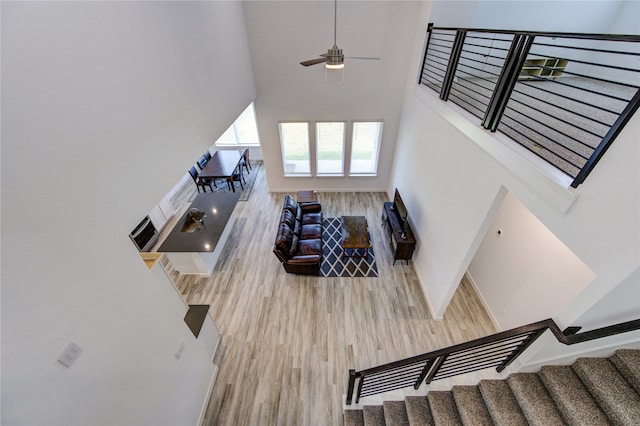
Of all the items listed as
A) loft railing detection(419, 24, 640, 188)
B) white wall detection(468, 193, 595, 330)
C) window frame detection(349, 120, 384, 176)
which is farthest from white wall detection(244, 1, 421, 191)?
white wall detection(468, 193, 595, 330)

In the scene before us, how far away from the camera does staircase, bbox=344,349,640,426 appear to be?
197 centimetres

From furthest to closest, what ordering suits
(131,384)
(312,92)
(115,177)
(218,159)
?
1. (218,159)
2. (312,92)
3. (131,384)
4. (115,177)

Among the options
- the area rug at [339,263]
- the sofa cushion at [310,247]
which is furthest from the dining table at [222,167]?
the area rug at [339,263]

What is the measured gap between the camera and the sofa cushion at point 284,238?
4.74m

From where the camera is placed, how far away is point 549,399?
7.21 feet

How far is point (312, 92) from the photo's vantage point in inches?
238

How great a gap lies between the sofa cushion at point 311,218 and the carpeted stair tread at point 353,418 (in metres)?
3.66

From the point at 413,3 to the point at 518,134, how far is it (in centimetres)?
397

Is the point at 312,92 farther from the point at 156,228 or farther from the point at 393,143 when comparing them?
the point at 156,228

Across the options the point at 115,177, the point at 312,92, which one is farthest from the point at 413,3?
the point at 115,177

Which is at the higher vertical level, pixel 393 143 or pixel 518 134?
pixel 518 134

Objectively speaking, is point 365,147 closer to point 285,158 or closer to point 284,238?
point 285,158

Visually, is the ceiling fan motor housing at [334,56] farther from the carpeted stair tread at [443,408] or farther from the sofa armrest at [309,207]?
the carpeted stair tread at [443,408]

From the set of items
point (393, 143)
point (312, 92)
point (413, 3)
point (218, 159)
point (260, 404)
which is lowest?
point (260, 404)
